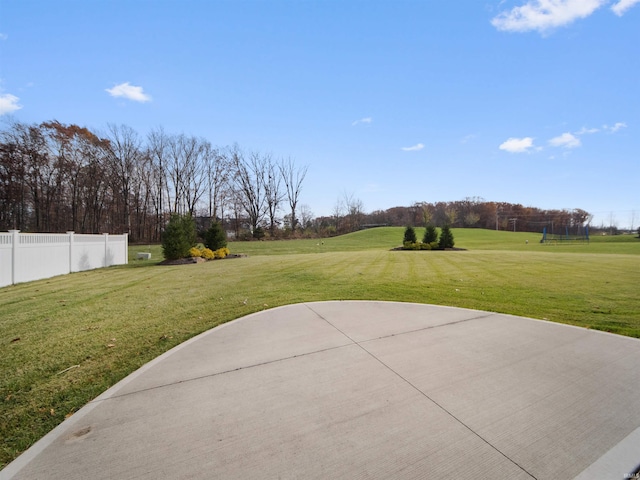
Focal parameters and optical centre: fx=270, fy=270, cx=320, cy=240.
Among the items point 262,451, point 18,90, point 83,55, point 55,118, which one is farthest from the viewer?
point 55,118

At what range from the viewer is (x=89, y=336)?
3.51 metres

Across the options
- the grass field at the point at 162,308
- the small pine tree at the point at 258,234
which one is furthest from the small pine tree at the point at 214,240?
the small pine tree at the point at 258,234

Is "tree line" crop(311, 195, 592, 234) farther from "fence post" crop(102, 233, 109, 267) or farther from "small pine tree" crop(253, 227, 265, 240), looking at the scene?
"fence post" crop(102, 233, 109, 267)

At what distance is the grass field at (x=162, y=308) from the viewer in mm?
2340

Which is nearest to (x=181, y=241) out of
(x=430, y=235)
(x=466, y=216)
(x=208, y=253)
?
(x=208, y=253)

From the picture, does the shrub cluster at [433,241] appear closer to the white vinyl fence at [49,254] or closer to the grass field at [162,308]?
the grass field at [162,308]

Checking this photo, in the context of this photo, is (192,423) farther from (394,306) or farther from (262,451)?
(394,306)

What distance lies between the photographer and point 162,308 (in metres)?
4.83

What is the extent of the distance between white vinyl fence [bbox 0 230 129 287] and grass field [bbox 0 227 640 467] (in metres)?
0.75

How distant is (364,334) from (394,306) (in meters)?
1.44

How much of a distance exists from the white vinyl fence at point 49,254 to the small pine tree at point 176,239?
8.02ft

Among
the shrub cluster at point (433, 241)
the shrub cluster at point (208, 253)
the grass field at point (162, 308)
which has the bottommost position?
the grass field at point (162, 308)

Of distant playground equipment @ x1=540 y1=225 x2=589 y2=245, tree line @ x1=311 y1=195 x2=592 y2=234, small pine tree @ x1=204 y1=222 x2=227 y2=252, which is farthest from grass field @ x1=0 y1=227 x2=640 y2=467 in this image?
tree line @ x1=311 y1=195 x2=592 y2=234

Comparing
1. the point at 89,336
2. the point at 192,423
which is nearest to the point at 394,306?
the point at 192,423
